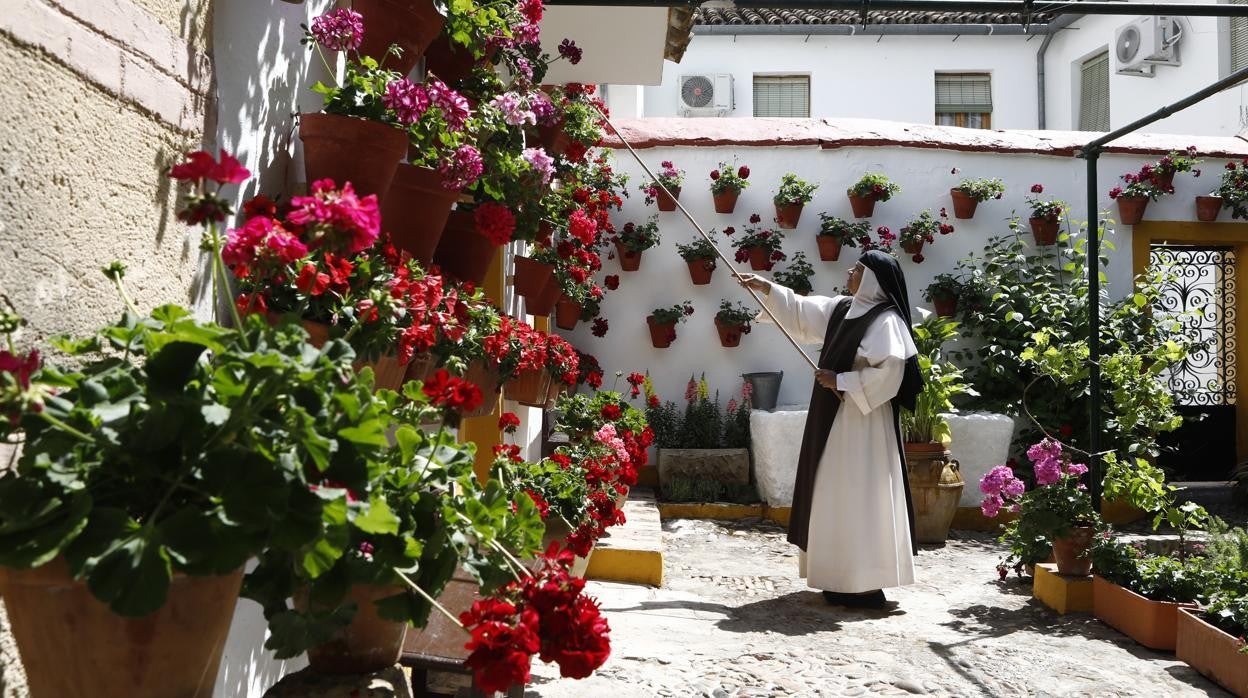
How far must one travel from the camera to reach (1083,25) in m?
13.8

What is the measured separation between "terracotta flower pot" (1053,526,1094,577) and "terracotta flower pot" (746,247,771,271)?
3504 mm

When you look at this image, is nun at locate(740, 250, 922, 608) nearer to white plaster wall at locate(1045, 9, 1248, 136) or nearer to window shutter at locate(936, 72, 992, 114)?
white plaster wall at locate(1045, 9, 1248, 136)

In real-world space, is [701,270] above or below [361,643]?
above

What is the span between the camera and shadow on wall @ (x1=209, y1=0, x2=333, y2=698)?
222cm

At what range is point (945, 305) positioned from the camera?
28.2ft

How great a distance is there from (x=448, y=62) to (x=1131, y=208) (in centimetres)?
699

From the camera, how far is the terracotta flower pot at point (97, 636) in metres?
1.20

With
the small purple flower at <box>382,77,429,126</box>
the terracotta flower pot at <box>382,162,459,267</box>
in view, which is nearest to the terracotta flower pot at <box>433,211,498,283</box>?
the terracotta flower pot at <box>382,162,459,267</box>

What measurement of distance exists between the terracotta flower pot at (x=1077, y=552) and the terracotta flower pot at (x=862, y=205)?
3.55 meters

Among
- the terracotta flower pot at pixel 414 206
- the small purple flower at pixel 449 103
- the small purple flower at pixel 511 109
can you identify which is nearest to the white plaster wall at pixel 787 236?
the small purple flower at pixel 511 109

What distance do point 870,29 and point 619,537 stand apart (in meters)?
10.3

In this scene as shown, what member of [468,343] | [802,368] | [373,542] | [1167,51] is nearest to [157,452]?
[373,542]

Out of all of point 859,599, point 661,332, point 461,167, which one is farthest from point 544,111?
point 661,332

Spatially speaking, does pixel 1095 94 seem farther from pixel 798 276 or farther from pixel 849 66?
pixel 798 276
